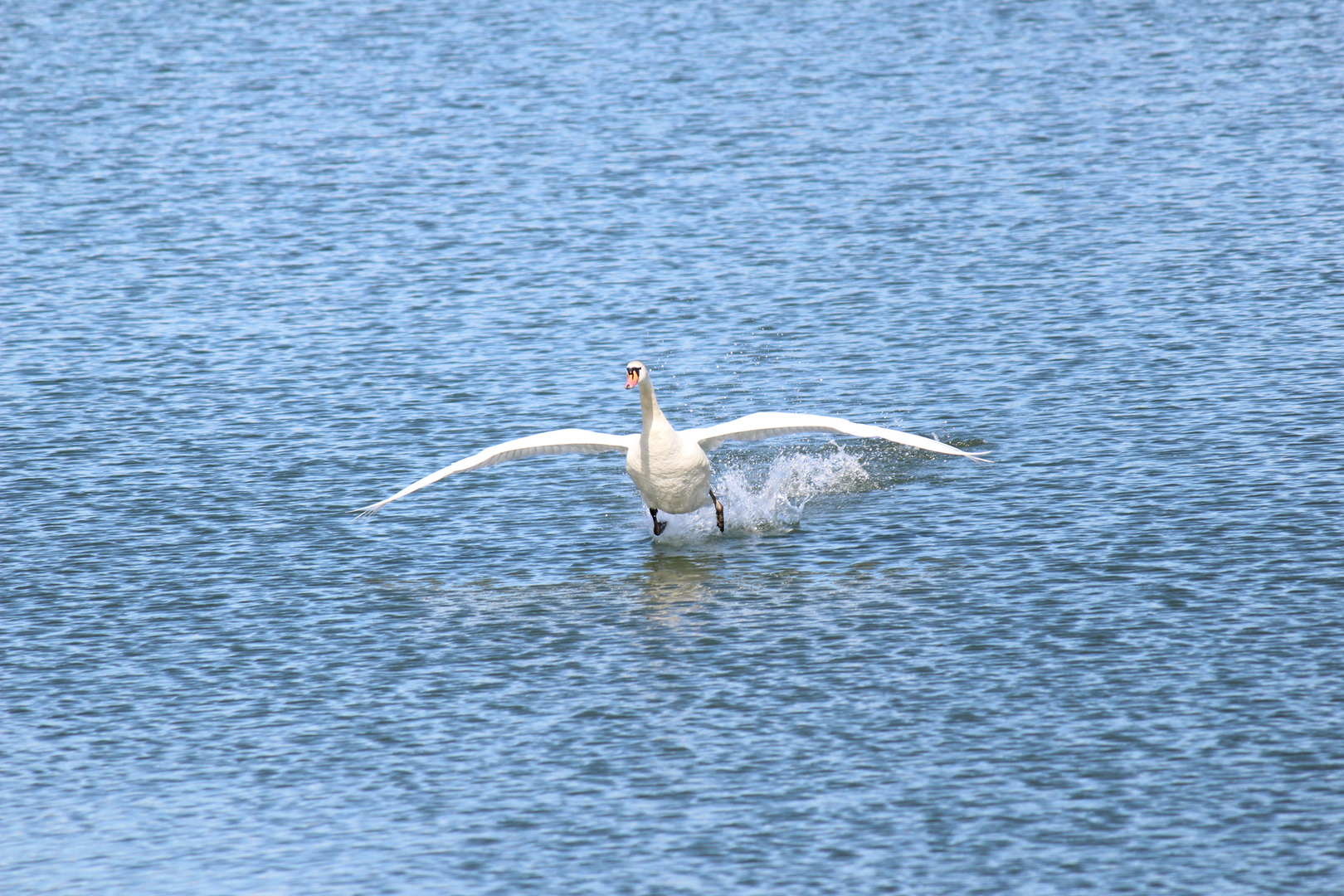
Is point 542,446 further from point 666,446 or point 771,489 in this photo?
point 771,489

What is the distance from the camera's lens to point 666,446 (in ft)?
64.2

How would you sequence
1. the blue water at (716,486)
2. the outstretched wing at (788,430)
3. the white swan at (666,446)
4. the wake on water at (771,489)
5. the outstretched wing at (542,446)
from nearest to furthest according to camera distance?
the blue water at (716,486) < the outstretched wing at (788,430) < the white swan at (666,446) < the outstretched wing at (542,446) < the wake on water at (771,489)

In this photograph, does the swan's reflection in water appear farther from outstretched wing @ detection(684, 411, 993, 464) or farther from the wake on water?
outstretched wing @ detection(684, 411, 993, 464)

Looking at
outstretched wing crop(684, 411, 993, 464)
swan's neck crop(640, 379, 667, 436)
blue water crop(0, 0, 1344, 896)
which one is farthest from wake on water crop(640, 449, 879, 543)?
swan's neck crop(640, 379, 667, 436)

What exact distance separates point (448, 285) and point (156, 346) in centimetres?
505

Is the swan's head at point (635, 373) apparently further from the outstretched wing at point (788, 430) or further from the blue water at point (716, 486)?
the blue water at point (716, 486)

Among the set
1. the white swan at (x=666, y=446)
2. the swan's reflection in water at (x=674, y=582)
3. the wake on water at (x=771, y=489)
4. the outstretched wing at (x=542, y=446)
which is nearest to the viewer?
the swan's reflection in water at (x=674, y=582)

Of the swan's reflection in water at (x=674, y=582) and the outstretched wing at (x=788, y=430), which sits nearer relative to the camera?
the swan's reflection in water at (x=674, y=582)

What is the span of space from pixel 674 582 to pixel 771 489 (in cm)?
249

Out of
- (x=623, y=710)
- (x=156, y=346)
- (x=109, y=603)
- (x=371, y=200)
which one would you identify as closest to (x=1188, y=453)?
(x=623, y=710)

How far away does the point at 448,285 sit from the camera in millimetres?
31078

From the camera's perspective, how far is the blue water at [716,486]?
14.6m

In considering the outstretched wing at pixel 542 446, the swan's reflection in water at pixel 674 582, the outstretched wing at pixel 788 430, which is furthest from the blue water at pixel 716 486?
the outstretched wing at pixel 788 430

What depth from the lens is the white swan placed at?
19.5m
